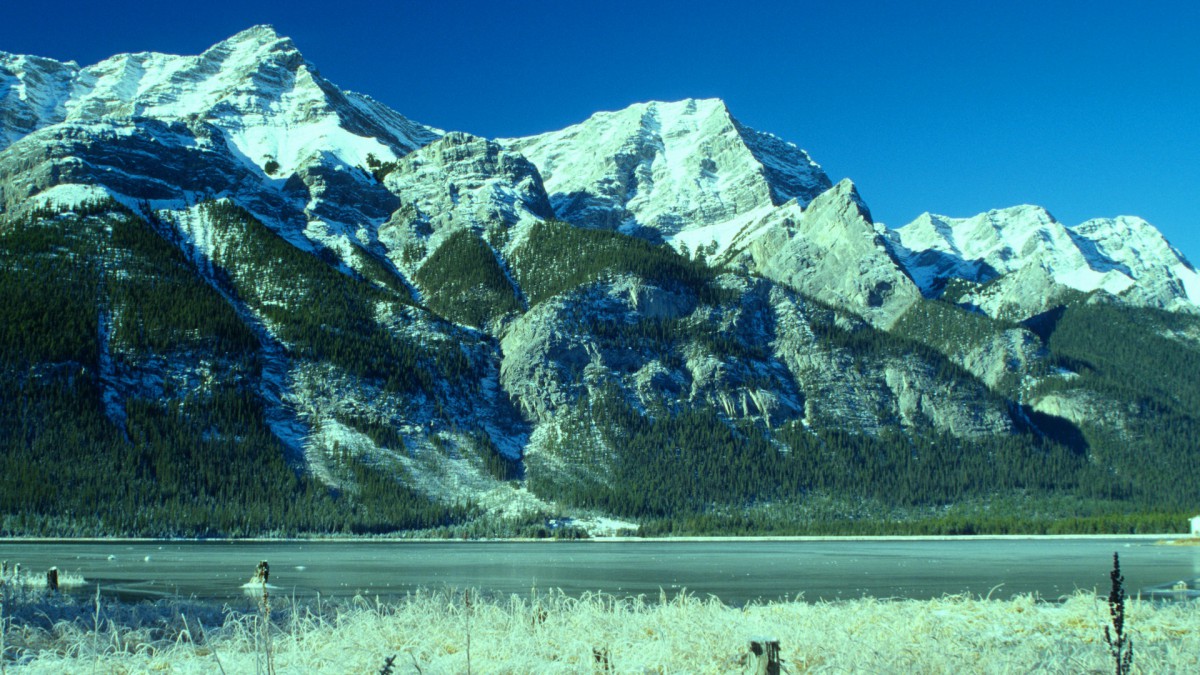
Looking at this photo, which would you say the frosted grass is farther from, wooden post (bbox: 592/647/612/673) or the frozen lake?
the frozen lake

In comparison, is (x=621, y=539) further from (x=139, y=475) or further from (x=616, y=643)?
(x=616, y=643)

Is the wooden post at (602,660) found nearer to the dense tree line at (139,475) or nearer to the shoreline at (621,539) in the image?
the shoreline at (621,539)

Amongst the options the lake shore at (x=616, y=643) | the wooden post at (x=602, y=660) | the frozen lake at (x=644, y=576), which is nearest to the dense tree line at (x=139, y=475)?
the frozen lake at (x=644, y=576)

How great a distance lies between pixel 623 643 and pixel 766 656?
6.98 metres

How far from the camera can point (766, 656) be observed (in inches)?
559

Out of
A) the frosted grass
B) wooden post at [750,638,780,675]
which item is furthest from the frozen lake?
wooden post at [750,638,780,675]

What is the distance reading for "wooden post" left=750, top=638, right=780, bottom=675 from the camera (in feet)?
46.6

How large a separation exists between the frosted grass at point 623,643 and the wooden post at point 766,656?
357cm

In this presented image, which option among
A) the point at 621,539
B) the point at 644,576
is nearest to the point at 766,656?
the point at 644,576

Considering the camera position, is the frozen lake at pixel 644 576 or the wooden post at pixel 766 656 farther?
the frozen lake at pixel 644 576

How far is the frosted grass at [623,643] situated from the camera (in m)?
18.3

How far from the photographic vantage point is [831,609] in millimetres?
29359

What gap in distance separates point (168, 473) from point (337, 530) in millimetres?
31447

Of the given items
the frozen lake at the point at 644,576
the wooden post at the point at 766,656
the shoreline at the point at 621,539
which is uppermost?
the wooden post at the point at 766,656
